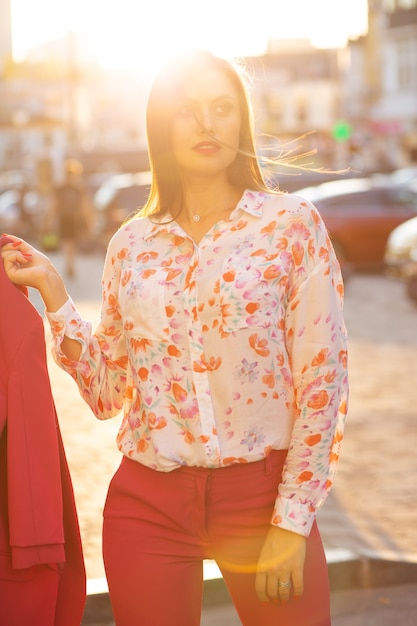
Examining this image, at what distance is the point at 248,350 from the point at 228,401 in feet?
0.41

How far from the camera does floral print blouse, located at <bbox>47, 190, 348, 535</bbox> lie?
9.50ft

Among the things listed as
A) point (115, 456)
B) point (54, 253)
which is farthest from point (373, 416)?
point (54, 253)

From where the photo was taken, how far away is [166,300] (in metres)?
2.99

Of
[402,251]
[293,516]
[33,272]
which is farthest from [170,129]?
[402,251]

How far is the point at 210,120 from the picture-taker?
302 centimetres

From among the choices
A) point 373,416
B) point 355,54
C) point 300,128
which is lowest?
point 300,128

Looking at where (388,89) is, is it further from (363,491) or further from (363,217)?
(363,491)

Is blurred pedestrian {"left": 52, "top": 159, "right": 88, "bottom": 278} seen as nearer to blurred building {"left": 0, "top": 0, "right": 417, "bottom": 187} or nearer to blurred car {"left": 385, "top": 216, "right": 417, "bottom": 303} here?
blurred car {"left": 385, "top": 216, "right": 417, "bottom": 303}

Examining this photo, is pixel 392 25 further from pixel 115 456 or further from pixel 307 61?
pixel 115 456

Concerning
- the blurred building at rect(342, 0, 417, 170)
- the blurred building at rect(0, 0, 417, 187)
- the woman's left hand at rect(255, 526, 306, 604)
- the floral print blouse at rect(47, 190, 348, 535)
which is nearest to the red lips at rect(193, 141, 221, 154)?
the floral print blouse at rect(47, 190, 348, 535)

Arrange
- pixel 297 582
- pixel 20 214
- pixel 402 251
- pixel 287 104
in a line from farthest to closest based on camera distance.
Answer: pixel 287 104 → pixel 20 214 → pixel 402 251 → pixel 297 582

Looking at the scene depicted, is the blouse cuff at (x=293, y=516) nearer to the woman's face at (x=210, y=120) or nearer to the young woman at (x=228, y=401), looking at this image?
the young woman at (x=228, y=401)

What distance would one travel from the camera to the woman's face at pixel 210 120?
3.03 m

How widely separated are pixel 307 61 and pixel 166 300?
9495 centimetres
